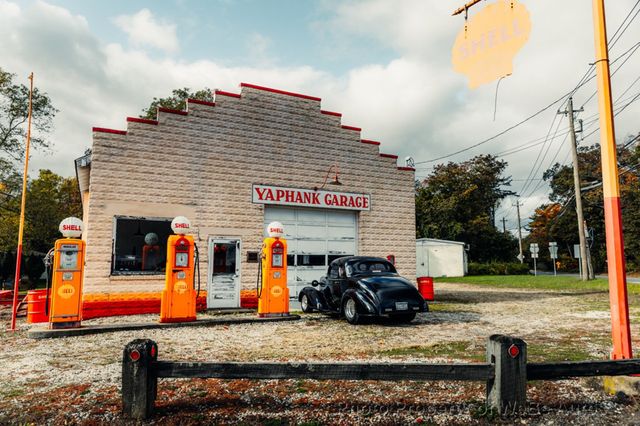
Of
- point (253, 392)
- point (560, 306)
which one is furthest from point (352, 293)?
point (560, 306)

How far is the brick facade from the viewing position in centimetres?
1170

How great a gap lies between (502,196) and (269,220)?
52.3 metres

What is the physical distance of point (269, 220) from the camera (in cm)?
1391

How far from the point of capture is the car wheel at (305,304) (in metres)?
12.3

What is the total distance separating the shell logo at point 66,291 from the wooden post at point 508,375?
338 inches

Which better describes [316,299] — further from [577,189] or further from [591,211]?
[591,211]

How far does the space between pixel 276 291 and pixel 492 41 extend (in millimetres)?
7772

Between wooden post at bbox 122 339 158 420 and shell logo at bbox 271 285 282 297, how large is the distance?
7.00m

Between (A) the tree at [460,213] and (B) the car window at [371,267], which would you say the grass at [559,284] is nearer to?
(B) the car window at [371,267]

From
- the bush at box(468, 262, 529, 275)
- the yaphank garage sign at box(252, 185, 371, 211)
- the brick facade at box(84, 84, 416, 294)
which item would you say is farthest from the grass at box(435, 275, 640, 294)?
the yaphank garage sign at box(252, 185, 371, 211)

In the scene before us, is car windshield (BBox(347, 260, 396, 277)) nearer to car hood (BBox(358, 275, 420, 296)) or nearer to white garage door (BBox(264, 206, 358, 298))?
car hood (BBox(358, 275, 420, 296))

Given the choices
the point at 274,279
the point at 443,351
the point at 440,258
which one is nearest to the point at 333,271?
the point at 274,279

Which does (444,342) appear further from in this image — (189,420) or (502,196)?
(502,196)

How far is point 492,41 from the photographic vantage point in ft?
17.3
